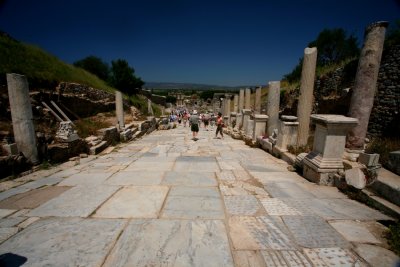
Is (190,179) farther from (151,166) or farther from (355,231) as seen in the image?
(355,231)

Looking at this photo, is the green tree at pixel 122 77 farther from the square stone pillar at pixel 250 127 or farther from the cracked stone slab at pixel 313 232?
the cracked stone slab at pixel 313 232

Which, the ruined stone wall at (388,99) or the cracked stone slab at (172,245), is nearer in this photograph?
the cracked stone slab at (172,245)

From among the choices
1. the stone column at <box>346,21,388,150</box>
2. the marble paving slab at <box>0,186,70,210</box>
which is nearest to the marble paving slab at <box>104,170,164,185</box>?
the marble paving slab at <box>0,186,70,210</box>

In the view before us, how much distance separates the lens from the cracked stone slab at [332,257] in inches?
84.7

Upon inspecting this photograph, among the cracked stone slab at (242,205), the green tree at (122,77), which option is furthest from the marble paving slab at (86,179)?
the green tree at (122,77)

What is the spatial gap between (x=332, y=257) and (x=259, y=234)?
2.47ft

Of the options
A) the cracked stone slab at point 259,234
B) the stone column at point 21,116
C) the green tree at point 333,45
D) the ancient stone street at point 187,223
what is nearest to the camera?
the ancient stone street at point 187,223

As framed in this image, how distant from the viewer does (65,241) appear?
97.3 inches

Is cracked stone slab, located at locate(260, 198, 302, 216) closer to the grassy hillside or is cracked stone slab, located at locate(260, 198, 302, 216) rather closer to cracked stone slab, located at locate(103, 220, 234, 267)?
cracked stone slab, located at locate(103, 220, 234, 267)

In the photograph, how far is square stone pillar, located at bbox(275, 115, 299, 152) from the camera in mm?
6520

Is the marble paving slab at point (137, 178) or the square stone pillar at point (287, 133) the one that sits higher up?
the square stone pillar at point (287, 133)

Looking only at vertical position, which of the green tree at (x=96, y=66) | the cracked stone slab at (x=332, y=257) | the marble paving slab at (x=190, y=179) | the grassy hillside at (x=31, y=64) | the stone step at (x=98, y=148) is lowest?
the stone step at (x=98, y=148)

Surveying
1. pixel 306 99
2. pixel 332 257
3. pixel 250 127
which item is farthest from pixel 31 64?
pixel 332 257

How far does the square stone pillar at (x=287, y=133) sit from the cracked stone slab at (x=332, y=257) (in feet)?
14.7
